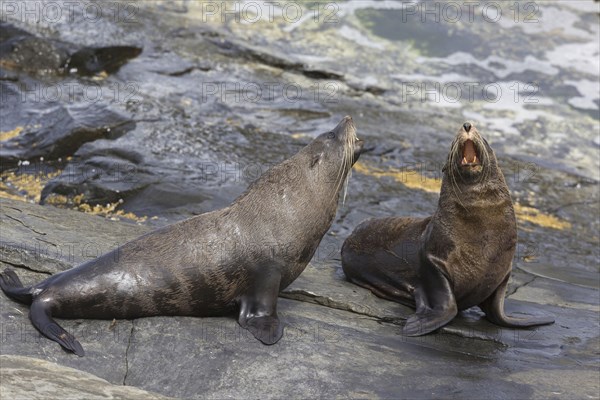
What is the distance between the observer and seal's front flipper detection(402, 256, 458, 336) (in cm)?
642

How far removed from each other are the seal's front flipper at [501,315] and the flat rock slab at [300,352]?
67mm

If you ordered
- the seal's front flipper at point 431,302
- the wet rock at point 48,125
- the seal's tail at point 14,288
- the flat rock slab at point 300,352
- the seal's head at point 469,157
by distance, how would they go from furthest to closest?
the wet rock at point 48,125
the seal's head at point 469,157
the seal's front flipper at point 431,302
the seal's tail at point 14,288
the flat rock slab at point 300,352

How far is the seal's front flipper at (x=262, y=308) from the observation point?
19.1ft

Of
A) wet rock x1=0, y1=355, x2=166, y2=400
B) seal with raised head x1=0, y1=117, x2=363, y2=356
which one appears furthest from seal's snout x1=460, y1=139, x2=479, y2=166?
wet rock x1=0, y1=355, x2=166, y2=400

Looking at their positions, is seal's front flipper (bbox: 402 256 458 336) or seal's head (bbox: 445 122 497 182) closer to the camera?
seal's front flipper (bbox: 402 256 458 336)

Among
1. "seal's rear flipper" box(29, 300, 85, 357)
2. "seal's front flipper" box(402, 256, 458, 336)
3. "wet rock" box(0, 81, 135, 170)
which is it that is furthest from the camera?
"wet rock" box(0, 81, 135, 170)

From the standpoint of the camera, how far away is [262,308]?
6.03 metres

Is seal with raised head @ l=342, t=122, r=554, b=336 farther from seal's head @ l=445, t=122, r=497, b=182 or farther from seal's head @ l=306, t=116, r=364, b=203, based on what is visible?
seal's head @ l=306, t=116, r=364, b=203

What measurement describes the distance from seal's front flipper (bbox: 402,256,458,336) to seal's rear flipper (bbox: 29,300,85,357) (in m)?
2.34

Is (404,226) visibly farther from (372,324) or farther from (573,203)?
(573,203)

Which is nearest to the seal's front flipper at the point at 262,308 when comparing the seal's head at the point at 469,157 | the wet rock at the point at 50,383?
the wet rock at the point at 50,383

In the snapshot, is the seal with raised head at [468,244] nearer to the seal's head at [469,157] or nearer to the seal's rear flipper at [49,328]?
the seal's head at [469,157]

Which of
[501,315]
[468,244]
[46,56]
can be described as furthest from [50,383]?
[46,56]

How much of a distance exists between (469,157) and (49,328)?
3.43 metres
